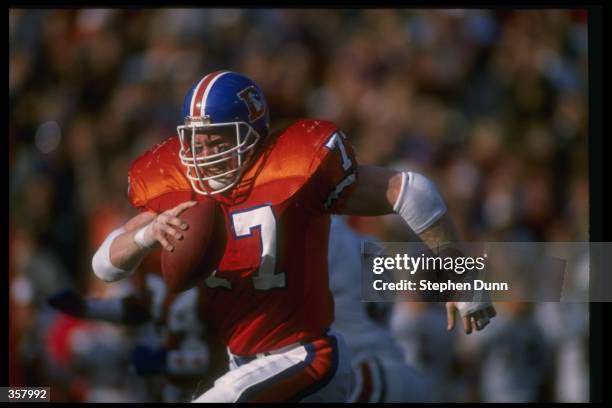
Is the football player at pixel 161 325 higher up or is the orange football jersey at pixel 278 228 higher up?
the orange football jersey at pixel 278 228

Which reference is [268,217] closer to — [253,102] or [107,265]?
[253,102]

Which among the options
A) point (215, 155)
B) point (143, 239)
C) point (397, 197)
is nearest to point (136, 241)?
point (143, 239)

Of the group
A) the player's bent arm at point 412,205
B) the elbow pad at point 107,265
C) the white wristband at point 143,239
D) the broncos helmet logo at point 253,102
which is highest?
the broncos helmet logo at point 253,102

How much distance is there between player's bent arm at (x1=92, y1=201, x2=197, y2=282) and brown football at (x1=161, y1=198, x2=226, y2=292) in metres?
0.02

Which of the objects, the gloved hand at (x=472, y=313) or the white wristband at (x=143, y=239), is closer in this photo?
the white wristband at (x=143, y=239)

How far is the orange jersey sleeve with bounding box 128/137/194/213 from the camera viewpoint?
2658 mm

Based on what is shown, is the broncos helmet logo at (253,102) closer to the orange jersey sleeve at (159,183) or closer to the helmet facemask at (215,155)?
the helmet facemask at (215,155)

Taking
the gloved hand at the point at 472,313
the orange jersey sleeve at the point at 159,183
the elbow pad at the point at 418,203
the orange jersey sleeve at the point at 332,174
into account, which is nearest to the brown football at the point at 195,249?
the orange jersey sleeve at the point at 159,183

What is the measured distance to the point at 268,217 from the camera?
2.59m

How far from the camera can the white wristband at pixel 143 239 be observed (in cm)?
255

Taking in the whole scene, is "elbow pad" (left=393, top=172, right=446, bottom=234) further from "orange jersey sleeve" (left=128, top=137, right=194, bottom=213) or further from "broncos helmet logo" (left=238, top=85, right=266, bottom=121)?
"orange jersey sleeve" (left=128, top=137, right=194, bottom=213)

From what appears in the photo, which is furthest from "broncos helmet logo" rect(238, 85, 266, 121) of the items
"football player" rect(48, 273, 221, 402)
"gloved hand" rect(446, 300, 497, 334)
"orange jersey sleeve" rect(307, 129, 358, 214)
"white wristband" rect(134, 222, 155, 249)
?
"football player" rect(48, 273, 221, 402)

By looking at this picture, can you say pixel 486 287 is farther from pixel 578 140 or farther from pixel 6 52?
pixel 6 52

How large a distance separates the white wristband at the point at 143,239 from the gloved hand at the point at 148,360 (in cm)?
103
